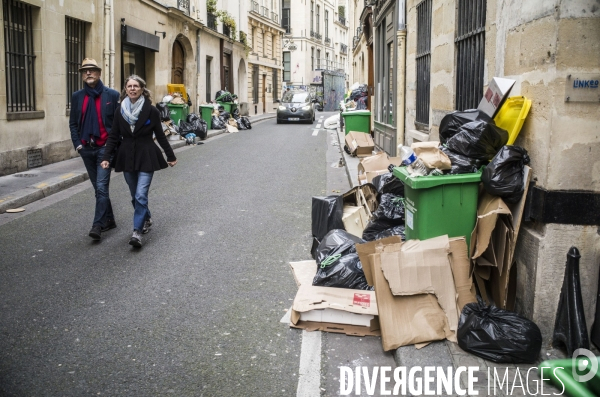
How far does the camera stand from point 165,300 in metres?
5.01

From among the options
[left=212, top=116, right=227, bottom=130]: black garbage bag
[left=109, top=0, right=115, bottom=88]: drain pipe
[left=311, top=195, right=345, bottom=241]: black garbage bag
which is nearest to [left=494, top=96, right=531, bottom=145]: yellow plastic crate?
[left=311, top=195, right=345, bottom=241]: black garbage bag

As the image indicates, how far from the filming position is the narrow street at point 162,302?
371cm

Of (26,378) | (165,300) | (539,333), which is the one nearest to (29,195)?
(165,300)

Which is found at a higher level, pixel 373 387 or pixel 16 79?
pixel 16 79

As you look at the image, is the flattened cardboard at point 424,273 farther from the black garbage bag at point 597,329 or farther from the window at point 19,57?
the window at point 19,57

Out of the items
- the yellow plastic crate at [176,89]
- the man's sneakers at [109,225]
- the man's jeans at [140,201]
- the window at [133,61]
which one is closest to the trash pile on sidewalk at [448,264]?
the man's jeans at [140,201]

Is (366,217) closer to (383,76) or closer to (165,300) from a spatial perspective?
(165,300)

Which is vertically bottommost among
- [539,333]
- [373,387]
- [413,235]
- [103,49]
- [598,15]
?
[373,387]

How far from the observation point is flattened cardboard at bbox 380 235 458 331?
161 inches

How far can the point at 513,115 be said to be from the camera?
14.4 ft

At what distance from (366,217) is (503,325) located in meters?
2.82

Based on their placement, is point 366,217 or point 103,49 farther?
point 103,49

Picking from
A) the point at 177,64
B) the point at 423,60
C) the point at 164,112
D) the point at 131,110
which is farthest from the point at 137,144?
the point at 177,64

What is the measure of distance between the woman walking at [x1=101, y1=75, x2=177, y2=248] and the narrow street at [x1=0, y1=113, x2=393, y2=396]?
0.53 metres
